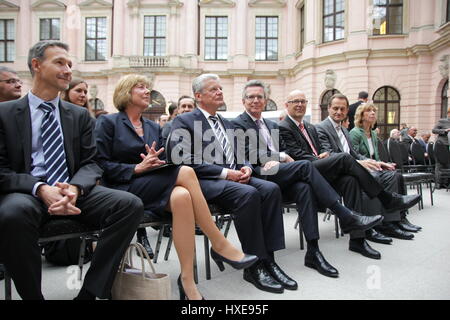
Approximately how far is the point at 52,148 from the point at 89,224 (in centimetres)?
58

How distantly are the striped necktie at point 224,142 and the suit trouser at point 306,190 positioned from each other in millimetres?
470

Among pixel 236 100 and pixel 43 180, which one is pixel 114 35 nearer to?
pixel 236 100

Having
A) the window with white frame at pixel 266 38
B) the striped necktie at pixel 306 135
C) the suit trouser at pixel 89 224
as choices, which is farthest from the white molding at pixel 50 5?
the suit trouser at pixel 89 224

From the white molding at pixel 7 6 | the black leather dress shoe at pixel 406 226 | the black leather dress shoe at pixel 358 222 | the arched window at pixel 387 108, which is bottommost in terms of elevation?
the black leather dress shoe at pixel 406 226

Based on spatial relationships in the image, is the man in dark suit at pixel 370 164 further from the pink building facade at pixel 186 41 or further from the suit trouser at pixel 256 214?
the pink building facade at pixel 186 41

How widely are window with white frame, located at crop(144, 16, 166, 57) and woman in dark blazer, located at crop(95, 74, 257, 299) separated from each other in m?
19.5

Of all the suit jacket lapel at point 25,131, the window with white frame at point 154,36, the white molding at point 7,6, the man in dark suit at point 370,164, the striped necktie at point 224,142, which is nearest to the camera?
the suit jacket lapel at point 25,131

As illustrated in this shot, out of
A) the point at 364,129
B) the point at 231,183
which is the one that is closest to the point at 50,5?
the point at 364,129

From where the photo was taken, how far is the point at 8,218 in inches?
78.0

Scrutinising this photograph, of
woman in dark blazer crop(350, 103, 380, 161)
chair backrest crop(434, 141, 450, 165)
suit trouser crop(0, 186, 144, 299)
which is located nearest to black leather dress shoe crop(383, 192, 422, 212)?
woman in dark blazer crop(350, 103, 380, 161)

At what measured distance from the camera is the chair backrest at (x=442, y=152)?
8.29m

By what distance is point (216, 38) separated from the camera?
21.9 m

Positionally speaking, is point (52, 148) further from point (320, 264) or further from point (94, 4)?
point (94, 4)

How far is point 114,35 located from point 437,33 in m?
16.5
